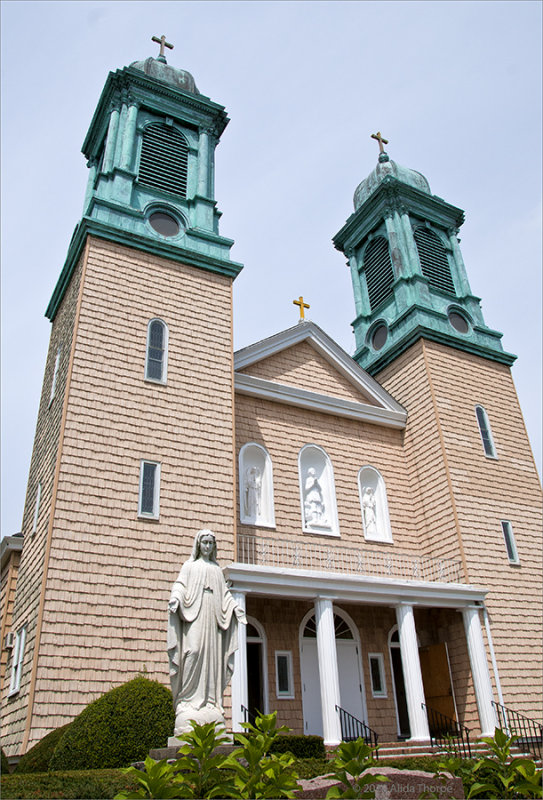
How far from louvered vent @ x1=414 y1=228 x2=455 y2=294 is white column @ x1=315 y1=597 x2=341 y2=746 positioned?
12.6m

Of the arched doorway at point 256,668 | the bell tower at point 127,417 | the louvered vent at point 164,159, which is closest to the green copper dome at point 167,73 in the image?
the bell tower at point 127,417

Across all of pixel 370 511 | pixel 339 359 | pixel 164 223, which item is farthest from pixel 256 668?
pixel 164 223

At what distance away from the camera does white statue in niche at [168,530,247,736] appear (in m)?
7.99

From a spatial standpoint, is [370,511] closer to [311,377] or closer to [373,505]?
[373,505]

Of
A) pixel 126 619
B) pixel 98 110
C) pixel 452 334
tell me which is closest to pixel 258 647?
pixel 126 619

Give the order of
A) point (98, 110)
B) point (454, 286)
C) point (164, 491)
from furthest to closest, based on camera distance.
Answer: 1. point (454, 286)
2. point (98, 110)
3. point (164, 491)

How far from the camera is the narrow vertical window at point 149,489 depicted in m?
13.7

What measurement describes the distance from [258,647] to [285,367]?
7.79 meters

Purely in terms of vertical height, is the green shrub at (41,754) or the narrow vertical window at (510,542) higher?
the narrow vertical window at (510,542)

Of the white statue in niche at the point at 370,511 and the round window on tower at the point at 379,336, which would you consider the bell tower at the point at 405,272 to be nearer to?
the round window on tower at the point at 379,336

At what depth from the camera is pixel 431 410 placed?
19.3 m

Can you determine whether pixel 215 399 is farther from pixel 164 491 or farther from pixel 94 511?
pixel 94 511

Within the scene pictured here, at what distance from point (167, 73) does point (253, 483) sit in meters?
13.1

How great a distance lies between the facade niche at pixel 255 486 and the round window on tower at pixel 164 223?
591 centimetres
